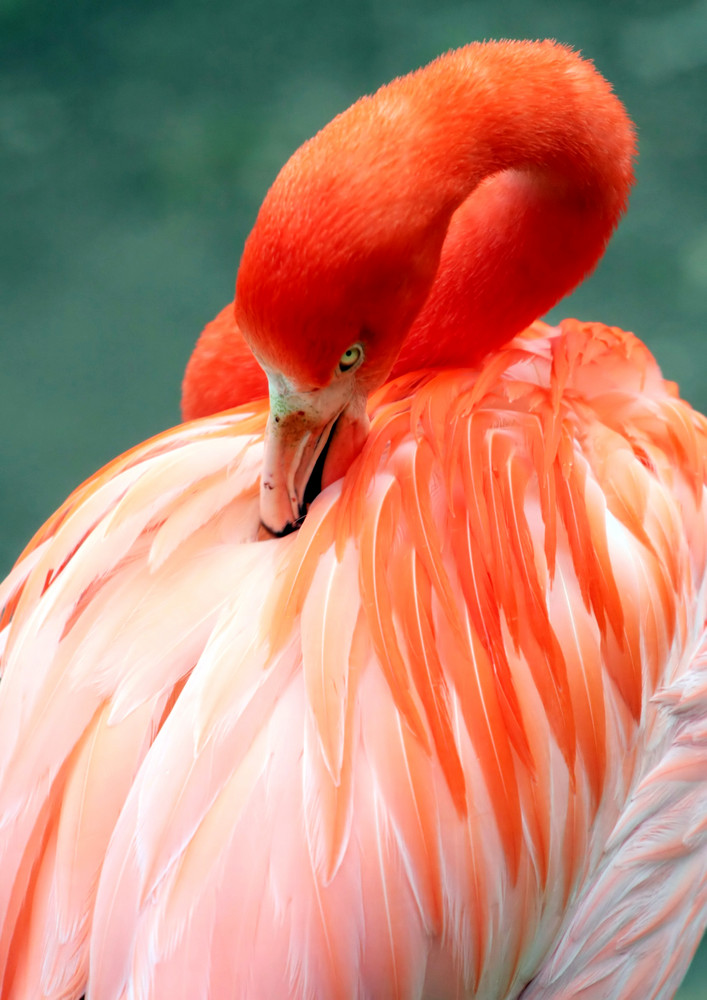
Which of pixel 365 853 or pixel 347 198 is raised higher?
pixel 347 198

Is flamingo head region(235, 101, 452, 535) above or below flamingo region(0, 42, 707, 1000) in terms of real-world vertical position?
above

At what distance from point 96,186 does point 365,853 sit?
6.58ft

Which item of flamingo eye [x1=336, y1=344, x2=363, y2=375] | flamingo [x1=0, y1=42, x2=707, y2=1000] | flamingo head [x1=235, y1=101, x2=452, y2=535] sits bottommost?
flamingo [x1=0, y1=42, x2=707, y2=1000]

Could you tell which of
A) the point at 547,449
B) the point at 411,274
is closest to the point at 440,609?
the point at 547,449

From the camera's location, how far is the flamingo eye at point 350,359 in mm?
1068

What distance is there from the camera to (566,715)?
1.09 metres

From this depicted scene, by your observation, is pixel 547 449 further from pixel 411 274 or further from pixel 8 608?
pixel 8 608

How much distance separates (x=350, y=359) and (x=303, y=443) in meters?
0.11

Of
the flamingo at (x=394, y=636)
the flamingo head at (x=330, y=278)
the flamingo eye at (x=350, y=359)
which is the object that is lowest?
the flamingo at (x=394, y=636)

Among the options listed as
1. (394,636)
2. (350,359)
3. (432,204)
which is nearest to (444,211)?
(432,204)

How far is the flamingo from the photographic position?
3.22ft

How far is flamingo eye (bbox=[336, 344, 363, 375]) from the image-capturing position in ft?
3.51

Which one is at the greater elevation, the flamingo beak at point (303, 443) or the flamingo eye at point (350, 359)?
the flamingo eye at point (350, 359)

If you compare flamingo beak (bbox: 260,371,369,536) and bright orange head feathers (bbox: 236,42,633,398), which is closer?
bright orange head feathers (bbox: 236,42,633,398)
